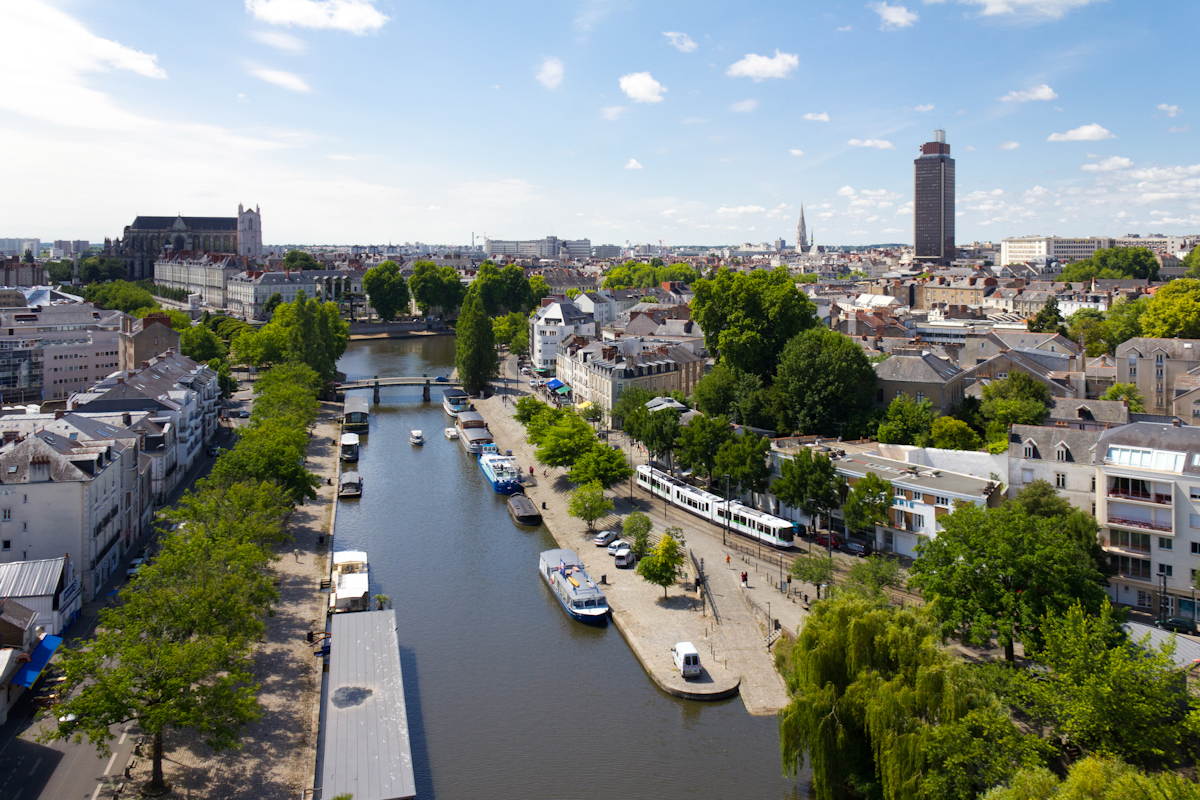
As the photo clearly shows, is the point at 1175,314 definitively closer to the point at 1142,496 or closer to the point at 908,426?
the point at 908,426

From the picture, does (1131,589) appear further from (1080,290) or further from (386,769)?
(1080,290)

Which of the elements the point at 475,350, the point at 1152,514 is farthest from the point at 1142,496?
the point at 475,350

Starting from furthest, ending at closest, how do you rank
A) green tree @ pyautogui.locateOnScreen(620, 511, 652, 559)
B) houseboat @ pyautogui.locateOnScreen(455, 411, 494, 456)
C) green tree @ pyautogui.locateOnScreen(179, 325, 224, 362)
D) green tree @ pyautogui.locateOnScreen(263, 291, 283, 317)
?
green tree @ pyautogui.locateOnScreen(263, 291, 283, 317)
green tree @ pyautogui.locateOnScreen(179, 325, 224, 362)
houseboat @ pyautogui.locateOnScreen(455, 411, 494, 456)
green tree @ pyautogui.locateOnScreen(620, 511, 652, 559)

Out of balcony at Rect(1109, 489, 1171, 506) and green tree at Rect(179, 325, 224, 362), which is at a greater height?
green tree at Rect(179, 325, 224, 362)

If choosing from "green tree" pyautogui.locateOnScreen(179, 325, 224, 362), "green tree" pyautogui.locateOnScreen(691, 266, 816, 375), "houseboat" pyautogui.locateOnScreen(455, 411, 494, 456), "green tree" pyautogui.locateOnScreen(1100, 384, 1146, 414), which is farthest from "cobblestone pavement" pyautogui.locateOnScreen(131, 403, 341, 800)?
"green tree" pyautogui.locateOnScreen(179, 325, 224, 362)

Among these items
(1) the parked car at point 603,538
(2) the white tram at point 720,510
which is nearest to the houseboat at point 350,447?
(2) the white tram at point 720,510

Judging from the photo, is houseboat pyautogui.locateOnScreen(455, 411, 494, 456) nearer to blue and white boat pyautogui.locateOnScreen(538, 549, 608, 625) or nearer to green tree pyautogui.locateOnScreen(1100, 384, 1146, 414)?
blue and white boat pyautogui.locateOnScreen(538, 549, 608, 625)
